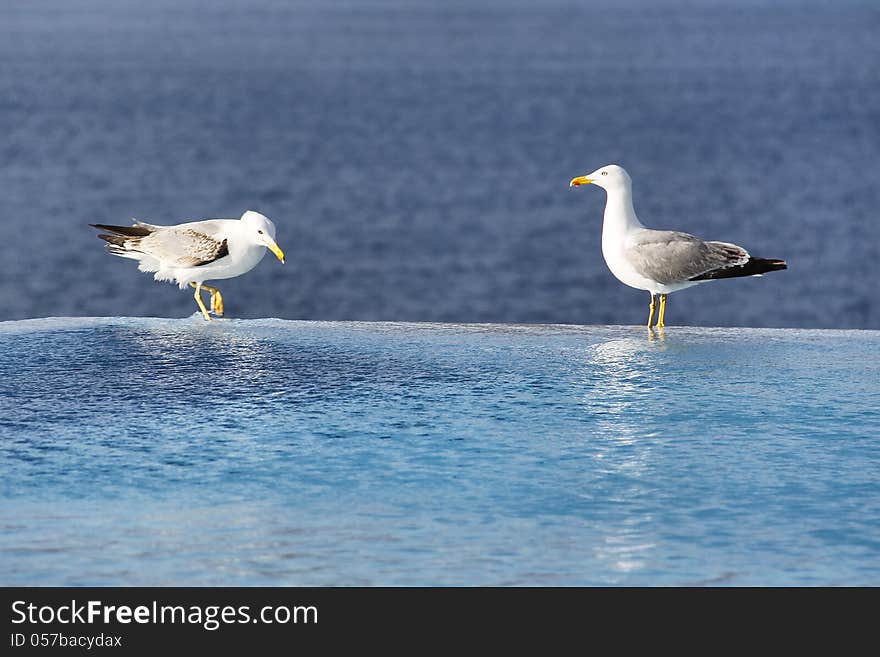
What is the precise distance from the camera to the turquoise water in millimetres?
4648

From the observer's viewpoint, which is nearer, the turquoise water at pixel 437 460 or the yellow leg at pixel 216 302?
the turquoise water at pixel 437 460

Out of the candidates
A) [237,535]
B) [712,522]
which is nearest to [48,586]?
[237,535]

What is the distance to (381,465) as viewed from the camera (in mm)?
6047

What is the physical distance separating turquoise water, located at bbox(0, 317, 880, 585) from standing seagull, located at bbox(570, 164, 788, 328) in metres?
0.84

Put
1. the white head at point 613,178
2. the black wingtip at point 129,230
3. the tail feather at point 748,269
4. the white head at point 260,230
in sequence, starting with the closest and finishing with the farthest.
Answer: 1. the white head at point 260,230
2. the tail feather at point 748,269
3. the white head at point 613,178
4. the black wingtip at point 129,230

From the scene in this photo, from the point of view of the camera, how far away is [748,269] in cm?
1078

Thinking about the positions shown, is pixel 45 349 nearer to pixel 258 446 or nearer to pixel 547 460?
pixel 258 446

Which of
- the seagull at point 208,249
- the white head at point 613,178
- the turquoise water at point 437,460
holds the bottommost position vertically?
the turquoise water at point 437,460

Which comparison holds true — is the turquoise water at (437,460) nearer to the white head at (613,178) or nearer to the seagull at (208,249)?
the seagull at (208,249)

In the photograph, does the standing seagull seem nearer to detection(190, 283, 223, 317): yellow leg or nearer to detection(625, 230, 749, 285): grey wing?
detection(625, 230, 749, 285): grey wing

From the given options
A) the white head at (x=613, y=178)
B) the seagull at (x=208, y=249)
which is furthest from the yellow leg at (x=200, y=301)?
the white head at (x=613, y=178)

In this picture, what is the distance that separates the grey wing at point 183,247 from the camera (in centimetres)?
1054

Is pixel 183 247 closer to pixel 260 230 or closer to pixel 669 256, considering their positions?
pixel 260 230

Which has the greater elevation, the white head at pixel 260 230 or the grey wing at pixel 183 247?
the white head at pixel 260 230
